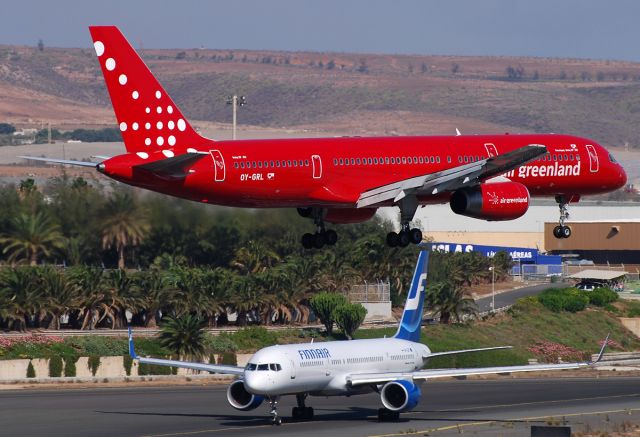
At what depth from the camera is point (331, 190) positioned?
2790 inches

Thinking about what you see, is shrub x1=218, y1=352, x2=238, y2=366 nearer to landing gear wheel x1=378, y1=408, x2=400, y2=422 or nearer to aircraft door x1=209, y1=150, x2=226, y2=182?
landing gear wheel x1=378, y1=408, x2=400, y2=422

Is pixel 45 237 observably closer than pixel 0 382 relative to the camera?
No

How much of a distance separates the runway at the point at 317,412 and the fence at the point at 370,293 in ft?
119

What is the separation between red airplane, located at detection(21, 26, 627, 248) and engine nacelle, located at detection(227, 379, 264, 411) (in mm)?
7985

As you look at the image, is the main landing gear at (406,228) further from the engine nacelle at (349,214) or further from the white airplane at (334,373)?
the white airplane at (334,373)

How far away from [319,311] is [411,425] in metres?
56.2

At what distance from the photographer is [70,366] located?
10362 centimetres

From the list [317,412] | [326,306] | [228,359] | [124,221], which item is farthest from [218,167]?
[326,306]

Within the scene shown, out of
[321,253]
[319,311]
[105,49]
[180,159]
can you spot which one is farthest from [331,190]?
[321,253]

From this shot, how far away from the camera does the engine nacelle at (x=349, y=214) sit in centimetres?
7381

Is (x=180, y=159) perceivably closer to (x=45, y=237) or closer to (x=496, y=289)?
(x=45, y=237)

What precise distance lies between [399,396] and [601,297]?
90.2 metres

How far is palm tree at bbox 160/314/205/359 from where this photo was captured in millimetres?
109938

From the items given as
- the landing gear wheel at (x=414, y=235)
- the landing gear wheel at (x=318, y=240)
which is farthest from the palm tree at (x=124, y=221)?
the landing gear wheel at (x=414, y=235)
